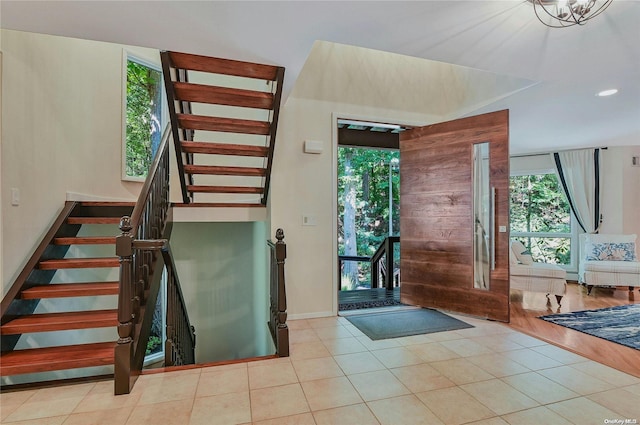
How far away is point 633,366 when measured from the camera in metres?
2.33

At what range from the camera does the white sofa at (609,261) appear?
4445mm

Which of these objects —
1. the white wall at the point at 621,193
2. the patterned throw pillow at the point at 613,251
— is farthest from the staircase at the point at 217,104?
the white wall at the point at 621,193

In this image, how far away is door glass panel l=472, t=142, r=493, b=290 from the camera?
3369 mm

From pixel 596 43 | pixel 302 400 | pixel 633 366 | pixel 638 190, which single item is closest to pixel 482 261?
pixel 633 366

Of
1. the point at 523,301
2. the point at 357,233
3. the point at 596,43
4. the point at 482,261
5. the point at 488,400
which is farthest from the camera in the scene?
the point at 357,233

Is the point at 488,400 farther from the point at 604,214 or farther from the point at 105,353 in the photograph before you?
the point at 604,214

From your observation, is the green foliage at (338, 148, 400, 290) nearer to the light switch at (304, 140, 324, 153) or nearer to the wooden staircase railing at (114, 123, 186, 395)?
the light switch at (304, 140, 324, 153)

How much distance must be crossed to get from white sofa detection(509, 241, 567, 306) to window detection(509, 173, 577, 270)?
2.33 metres

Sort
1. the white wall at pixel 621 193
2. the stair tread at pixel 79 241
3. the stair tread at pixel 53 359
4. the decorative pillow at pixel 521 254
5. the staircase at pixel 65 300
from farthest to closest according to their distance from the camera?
the white wall at pixel 621 193 → the decorative pillow at pixel 521 254 → the stair tread at pixel 79 241 → the staircase at pixel 65 300 → the stair tread at pixel 53 359

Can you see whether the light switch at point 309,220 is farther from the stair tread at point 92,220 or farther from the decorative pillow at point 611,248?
the decorative pillow at point 611,248

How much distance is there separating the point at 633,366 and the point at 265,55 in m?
3.63

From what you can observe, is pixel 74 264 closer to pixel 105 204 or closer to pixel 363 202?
pixel 105 204

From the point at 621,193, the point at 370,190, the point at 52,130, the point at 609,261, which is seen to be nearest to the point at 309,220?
the point at 52,130

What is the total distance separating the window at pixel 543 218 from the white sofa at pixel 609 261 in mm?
605
